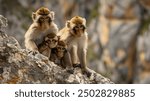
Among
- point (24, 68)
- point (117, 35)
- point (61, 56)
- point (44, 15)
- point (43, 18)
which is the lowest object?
point (24, 68)

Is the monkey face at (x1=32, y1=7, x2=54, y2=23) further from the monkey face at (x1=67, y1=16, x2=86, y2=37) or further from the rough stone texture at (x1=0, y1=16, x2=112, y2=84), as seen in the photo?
the rough stone texture at (x1=0, y1=16, x2=112, y2=84)

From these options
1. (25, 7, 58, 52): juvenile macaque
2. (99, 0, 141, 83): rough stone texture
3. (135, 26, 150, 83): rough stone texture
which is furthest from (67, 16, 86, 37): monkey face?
(99, 0, 141, 83): rough stone texture

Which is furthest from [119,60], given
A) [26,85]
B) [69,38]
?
[26,85]

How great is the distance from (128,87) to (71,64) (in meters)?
3.59

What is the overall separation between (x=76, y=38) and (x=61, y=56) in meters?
1.36

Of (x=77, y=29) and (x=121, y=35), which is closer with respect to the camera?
(x=77, y=29)

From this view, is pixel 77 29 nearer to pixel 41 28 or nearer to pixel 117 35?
pixel 41 28

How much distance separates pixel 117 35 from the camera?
7094 centimetres

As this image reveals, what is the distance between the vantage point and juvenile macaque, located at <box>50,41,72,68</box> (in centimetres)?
1619

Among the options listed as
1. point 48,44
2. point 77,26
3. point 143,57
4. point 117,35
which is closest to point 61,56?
point 48,44

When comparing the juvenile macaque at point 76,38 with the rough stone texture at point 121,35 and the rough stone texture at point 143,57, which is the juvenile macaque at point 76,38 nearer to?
the rough stone texture at point 143,57

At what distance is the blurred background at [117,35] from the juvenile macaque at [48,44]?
51.4 metres

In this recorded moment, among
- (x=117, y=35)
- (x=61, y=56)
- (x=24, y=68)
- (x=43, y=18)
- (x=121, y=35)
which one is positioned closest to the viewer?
(x=24, y=68)

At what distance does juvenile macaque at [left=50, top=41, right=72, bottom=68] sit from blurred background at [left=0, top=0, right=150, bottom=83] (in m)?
51.3
